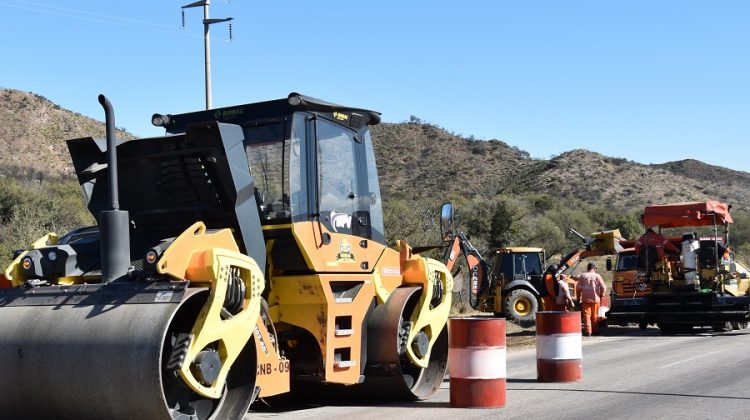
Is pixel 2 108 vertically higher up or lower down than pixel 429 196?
higher up

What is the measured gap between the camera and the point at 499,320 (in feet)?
33.0

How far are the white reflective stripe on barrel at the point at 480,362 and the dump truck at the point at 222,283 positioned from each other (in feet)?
2.20

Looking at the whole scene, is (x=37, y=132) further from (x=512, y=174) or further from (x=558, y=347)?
(x=558, y=347)

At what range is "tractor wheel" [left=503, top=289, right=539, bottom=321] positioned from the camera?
25.7m

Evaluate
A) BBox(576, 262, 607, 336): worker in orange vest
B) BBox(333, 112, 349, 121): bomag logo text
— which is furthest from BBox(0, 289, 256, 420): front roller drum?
BBox(576, 262, 607, 336): worker in orange vest

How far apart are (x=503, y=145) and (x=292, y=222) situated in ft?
241

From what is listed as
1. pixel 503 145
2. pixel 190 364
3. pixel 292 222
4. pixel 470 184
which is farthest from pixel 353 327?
pixel 503 145

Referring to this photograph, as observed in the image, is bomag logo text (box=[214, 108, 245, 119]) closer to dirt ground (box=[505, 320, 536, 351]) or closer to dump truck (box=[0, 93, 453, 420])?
dump truck (box=[0, 93, 453, 420])

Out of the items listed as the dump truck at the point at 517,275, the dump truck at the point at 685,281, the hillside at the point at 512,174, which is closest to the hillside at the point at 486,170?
the hillside at the point at 512,174

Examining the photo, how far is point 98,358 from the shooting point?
271 inches

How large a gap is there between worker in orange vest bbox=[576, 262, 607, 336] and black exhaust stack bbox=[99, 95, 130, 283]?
16600mm

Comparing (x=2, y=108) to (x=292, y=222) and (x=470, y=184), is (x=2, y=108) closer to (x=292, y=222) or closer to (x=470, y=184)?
(x=470, y=184)

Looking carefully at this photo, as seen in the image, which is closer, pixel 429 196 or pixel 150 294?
pixel 150 294

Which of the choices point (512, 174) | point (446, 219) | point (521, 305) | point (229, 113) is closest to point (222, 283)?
point (229, 113)
